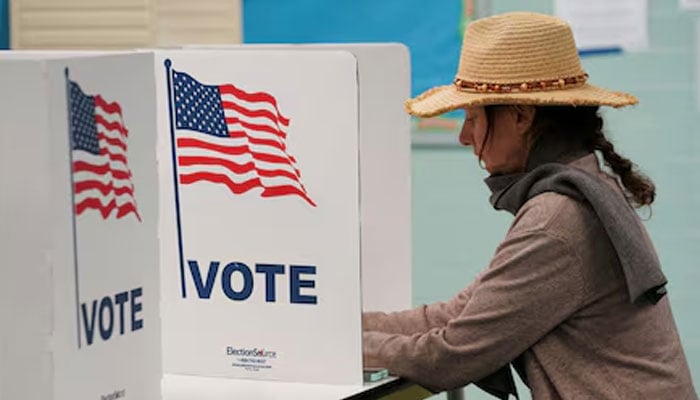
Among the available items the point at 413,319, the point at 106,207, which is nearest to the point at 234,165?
the point at 413,319

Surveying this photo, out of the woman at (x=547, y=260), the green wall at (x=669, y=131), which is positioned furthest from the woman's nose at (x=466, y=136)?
the green wall at (x=669, y=131)

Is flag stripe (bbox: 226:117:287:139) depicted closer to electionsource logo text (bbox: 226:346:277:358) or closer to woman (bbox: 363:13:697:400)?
woman (bbox: 363:13:697:400)

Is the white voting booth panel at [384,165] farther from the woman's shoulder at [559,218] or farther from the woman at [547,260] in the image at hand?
the woman's shoulder at [559,218]

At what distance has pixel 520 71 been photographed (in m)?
2.44

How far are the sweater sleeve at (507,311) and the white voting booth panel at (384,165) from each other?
0.89 ft

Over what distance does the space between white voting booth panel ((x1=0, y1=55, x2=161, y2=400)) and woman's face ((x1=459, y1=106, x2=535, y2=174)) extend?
74 centimetres

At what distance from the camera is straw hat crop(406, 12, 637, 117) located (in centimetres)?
242

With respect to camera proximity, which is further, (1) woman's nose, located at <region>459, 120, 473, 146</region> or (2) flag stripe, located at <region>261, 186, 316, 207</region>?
(1) woman's nose, located at <region>459, 120, 473, 146</region>

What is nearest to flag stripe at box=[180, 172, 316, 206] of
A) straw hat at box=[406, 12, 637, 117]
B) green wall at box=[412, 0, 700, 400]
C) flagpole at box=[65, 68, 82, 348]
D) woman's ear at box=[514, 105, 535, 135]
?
straw hat at box=[406, 12, 637, 117]

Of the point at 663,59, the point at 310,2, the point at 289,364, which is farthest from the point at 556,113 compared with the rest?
the point at 310,2

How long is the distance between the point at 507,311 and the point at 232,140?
0.51 m

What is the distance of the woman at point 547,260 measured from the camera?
2.33m

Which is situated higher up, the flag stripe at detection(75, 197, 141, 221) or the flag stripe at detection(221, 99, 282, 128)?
the flag stripe at detection(221, 99, 282, 128)

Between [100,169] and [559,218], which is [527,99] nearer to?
[559,218]
